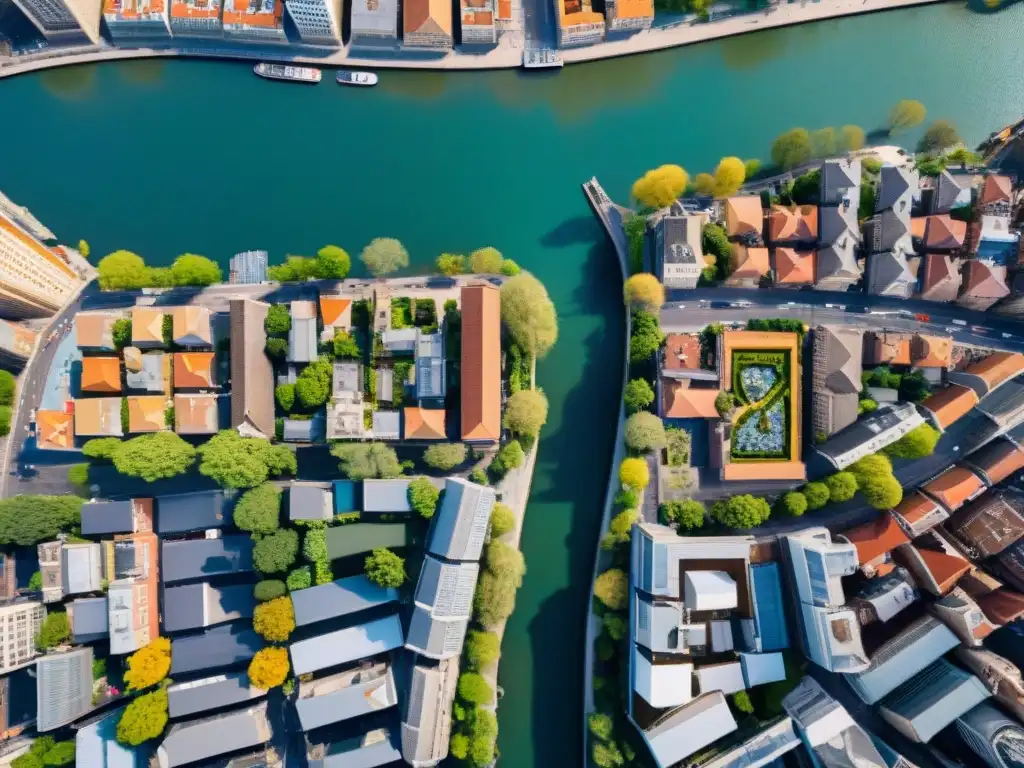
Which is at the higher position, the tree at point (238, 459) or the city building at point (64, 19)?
the city building at point (64, 19)

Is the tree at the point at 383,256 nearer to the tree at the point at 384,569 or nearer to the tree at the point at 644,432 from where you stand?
the tree at the point at 384,569

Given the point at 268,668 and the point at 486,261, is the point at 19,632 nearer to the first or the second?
the point at 268,668

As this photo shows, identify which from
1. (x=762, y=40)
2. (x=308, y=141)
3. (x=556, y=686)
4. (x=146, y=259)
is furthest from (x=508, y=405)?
(x=762, y=40)

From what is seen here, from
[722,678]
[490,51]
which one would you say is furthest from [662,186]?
[722,678]

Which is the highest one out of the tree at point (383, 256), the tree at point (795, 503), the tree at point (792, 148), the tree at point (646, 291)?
the tree at point (792, 148)

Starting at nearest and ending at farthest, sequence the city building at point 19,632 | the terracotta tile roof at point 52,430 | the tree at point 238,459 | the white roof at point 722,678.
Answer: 1. the city building at point 19,632
2. the white roof at point 722,678
3. the tree at point 238,459
4. the terracotta tile roof at point 52,430

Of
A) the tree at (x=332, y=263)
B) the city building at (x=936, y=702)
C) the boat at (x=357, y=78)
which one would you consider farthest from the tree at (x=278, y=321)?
the city building at (x=936, y=702)

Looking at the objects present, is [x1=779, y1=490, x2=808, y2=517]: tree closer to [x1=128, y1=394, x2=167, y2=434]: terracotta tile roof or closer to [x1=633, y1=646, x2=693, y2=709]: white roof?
[x1=633, y1=646, x2=693, y2=709]: white roof
